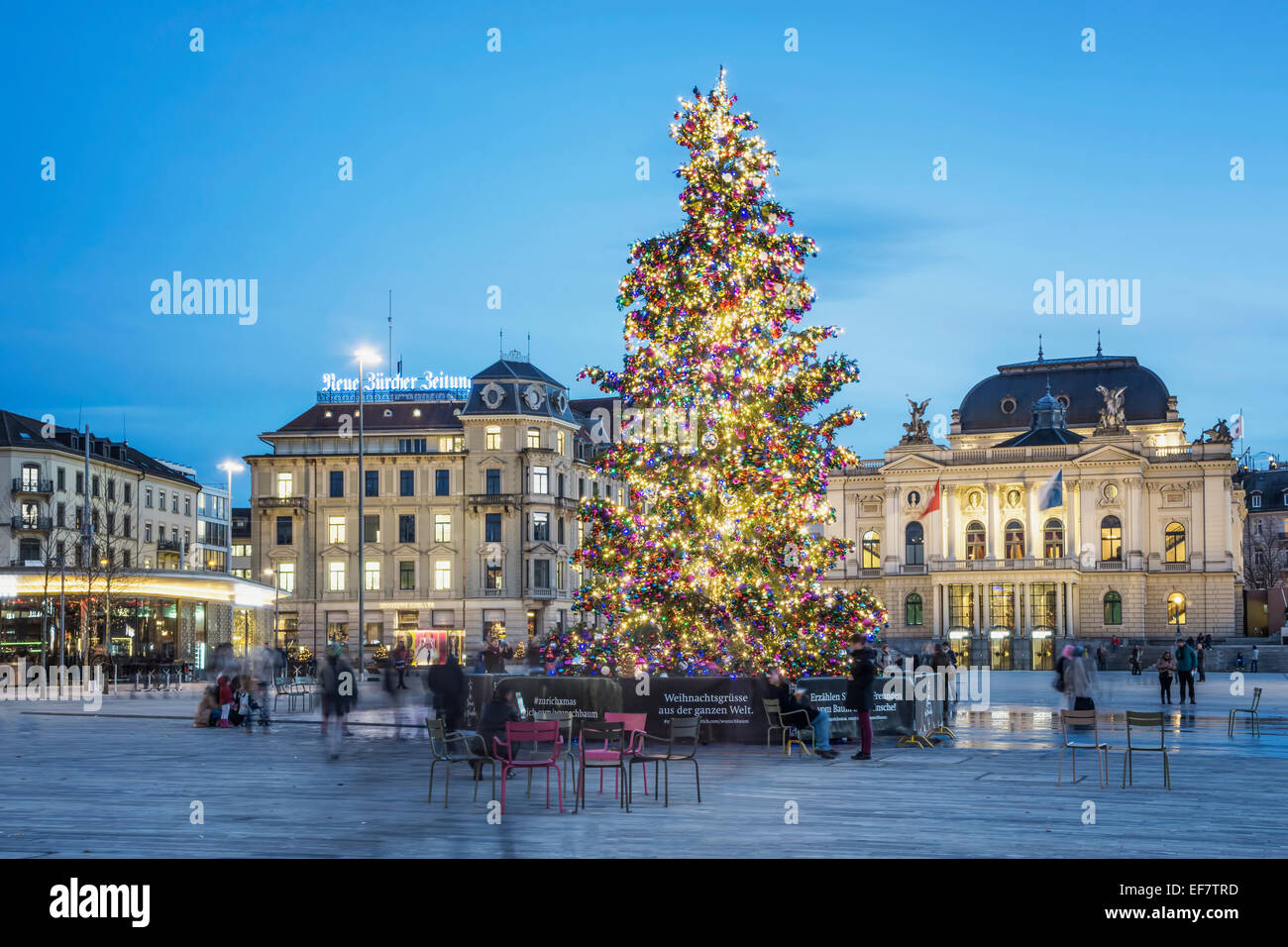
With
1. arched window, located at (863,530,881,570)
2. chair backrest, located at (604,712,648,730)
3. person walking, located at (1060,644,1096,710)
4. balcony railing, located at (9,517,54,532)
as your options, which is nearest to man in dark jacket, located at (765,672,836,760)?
chair backrest, located at (604,712,648,730)

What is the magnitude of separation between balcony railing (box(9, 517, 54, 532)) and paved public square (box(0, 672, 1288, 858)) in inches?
2405

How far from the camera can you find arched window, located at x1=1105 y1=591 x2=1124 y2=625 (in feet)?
327

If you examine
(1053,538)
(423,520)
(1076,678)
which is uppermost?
(423,520)

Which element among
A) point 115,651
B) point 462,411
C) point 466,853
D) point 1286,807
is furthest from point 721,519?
point 462,411

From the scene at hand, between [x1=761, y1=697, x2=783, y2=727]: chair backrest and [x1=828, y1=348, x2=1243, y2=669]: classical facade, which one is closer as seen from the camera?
[x1=761, y1=697, x2=783, y2=727]: chair backrest

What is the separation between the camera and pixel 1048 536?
102188mm

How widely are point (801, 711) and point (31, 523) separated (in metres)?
71.4

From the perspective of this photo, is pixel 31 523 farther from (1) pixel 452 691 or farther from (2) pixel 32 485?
(1) pixel 452 691

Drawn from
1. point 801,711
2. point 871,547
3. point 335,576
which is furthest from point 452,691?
point 871,547

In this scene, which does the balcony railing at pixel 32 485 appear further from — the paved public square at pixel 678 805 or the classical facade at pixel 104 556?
the paved public square at pixel 678 805

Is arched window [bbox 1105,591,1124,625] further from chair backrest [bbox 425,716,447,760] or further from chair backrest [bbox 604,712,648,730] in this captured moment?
chair backrest [bbox 425,716,447,760]

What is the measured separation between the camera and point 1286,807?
15.9 m

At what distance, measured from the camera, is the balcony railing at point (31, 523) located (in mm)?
82812
